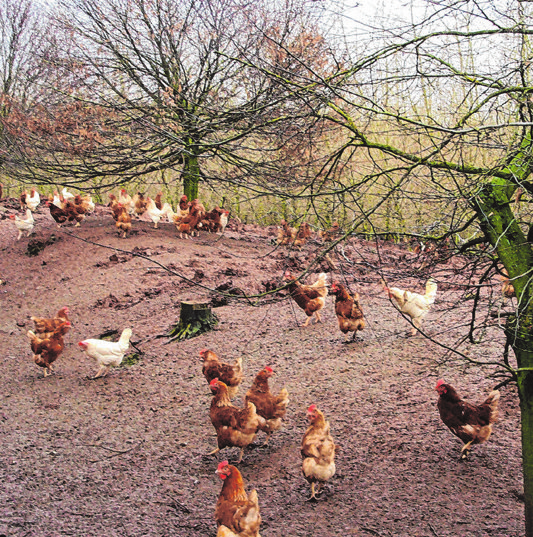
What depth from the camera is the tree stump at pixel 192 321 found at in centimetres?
730

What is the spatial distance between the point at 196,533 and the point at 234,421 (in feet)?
3.01

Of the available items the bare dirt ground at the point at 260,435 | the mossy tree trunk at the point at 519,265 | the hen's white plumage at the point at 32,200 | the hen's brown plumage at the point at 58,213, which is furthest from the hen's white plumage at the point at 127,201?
the mossy tree trunk at the point at 519,265

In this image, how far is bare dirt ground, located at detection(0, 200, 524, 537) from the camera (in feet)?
11.7

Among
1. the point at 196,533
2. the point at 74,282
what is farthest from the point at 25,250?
the point at 196,533

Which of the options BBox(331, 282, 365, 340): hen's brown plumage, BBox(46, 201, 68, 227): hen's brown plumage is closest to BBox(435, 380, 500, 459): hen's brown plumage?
BBox(331, 282, 365, 340): hen's brown plumage

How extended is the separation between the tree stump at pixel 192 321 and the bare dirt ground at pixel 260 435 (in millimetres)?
196

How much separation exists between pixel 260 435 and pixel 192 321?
103 inches

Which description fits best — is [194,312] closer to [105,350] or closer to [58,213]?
[105,350]

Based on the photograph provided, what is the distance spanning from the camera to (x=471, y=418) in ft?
12.7

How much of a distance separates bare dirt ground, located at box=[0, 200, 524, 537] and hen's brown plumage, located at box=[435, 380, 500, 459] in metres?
0.20

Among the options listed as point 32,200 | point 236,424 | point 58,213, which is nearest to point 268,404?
point 236,424

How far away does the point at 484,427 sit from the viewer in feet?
12.6

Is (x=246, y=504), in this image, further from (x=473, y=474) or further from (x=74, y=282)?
(x=74, y=282)

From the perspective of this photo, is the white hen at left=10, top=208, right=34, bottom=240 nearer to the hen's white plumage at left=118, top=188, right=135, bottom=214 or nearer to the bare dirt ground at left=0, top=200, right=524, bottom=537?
the hen's white plumage at left=118, top=188, right=135, bottom=214
